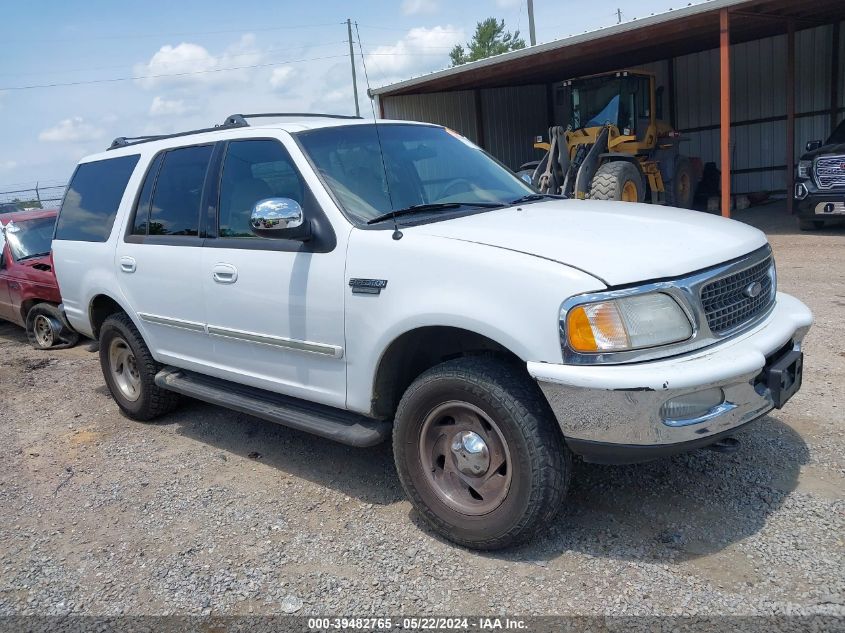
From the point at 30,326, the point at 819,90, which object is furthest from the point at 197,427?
the point at 819,90

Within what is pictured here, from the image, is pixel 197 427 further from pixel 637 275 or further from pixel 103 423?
pixel 637 275

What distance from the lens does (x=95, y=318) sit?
570cm

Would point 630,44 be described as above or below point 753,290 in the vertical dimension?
above

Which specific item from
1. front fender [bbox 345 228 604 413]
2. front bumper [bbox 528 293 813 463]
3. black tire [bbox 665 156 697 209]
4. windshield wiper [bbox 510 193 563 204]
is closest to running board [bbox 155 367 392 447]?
front fender [bbox 345 228 604 413]

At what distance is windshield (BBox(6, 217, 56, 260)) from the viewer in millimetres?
9312

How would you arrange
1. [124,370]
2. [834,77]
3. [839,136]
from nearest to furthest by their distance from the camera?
[124,370]
[839,136]
[834,77]

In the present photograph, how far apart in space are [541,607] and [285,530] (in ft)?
4.71

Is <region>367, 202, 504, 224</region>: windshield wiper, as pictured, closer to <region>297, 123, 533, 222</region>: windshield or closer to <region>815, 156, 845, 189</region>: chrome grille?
<region>297, 123, 533, 222</region>: windshield

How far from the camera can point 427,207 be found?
384 centimetres

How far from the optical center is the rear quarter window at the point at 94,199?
5320 millimetres

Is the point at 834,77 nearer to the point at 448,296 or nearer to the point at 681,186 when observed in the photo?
the point at 681,186

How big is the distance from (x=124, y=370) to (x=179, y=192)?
1720mm

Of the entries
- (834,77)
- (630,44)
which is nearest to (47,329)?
(630,44)

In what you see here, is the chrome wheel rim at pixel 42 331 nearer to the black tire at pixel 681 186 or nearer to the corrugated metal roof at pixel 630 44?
the corrugated metal roof at pixel 630 44
